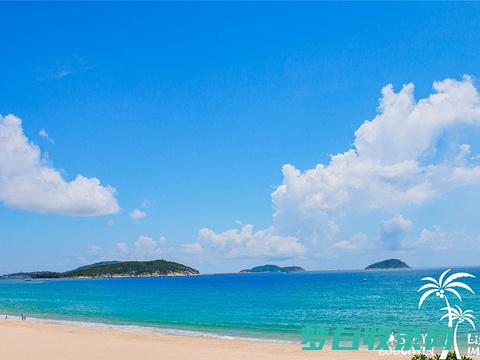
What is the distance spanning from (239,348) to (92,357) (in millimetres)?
9217

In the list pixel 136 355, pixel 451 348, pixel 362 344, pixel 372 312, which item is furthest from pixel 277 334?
pixel 372 312

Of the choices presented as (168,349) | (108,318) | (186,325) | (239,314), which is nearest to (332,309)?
(239,314)

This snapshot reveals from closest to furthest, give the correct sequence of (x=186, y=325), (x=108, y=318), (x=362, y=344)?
(x=362, y=344) → (x=186, y=325) → (x=108, y=318)

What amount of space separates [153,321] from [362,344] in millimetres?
27891

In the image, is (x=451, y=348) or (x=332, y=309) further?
(x=332, y=309)

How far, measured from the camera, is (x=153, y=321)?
50.9m

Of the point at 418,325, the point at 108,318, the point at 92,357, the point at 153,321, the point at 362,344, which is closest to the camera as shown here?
the point at 92,357

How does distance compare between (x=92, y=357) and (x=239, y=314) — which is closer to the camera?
(x=92, y=357)

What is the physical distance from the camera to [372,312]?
55688 mm

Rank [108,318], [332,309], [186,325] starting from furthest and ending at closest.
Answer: [332,309] < [108,318] < [186,325]

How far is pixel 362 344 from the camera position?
30.2 meters

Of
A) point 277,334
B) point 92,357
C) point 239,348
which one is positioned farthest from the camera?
point 277,334

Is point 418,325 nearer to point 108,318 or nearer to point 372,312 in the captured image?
point 372,312

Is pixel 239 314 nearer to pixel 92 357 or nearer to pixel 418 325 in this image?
pixel 418 325
